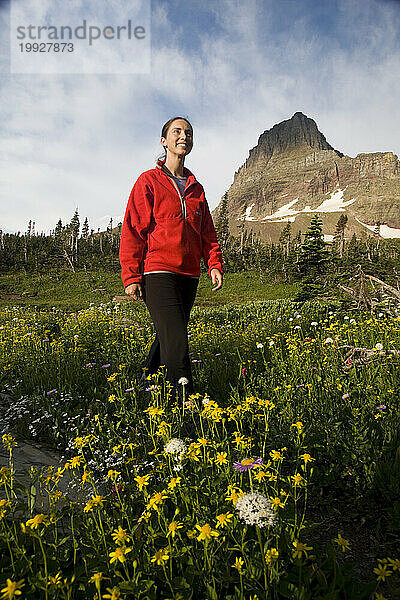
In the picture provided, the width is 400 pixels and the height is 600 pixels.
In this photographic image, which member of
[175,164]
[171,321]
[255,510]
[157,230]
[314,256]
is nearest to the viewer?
[255,510]

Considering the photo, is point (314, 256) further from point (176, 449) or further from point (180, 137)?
point (176, 449)

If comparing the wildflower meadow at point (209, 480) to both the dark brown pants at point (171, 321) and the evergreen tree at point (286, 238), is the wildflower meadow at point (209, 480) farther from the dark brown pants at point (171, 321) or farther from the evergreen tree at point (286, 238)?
the evergreen tree at point (286, 238)

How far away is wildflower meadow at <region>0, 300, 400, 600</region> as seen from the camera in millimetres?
1395

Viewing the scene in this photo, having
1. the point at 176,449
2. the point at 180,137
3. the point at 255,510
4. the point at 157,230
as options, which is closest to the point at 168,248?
the point at 157,230

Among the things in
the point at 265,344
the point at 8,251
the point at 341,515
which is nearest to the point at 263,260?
the point at 8,251

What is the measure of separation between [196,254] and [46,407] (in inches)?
82.1

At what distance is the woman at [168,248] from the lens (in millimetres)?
3293

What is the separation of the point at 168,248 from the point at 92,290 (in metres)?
26.5

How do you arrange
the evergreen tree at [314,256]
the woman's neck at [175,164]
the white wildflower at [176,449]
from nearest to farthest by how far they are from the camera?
the white wildflower at [176,449], the woman's neck at [175,164], the evergreen tree at [314,256]

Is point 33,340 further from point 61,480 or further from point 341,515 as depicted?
point 341,515

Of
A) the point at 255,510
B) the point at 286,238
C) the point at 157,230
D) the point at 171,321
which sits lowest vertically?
the point at 255,510

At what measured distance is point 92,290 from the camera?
28453 millimetres

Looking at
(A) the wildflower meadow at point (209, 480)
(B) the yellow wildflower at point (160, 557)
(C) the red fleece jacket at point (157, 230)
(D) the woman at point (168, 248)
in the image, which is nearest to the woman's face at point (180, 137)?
(D) the woman at point (168, 248)

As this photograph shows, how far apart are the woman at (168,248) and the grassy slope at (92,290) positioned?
18193mm
